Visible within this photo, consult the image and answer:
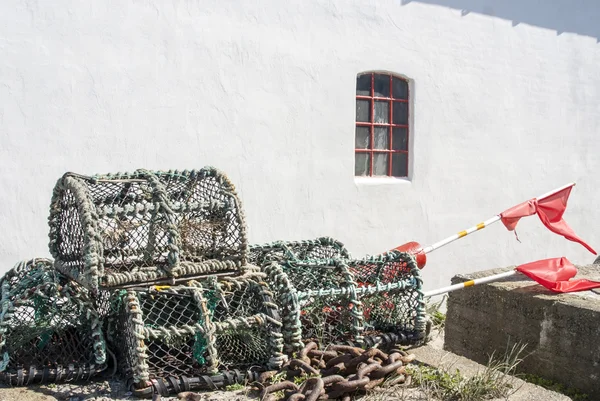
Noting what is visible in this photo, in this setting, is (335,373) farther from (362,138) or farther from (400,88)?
(400,88)

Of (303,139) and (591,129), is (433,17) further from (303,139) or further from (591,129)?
(591,129)

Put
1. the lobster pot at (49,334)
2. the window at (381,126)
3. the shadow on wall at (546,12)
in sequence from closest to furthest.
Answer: the lobster pot at (49,334)
the window at (381,126)
the shadow on wall at (546,12)

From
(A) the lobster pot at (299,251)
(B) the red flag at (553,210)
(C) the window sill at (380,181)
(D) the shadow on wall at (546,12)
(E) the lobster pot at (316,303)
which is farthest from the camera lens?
(D) the shadow on wall at (546,12)

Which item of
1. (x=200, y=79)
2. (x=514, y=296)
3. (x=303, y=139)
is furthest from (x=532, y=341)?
(x=200, y=79)

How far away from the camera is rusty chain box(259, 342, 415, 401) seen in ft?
9.43

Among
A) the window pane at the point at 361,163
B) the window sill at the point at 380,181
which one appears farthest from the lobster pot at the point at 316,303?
the window pane at the point at 361,163

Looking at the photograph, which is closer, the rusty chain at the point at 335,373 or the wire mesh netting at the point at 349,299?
the rusty chain at the point at 335,373

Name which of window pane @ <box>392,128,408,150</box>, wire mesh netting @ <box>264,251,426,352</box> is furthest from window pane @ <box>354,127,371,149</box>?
wire mesh netting @ <box>264,251,426,352</box>

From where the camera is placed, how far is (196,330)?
3021 millimetres

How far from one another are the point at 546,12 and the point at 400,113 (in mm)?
2356

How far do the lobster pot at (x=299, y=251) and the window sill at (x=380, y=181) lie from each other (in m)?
2.69

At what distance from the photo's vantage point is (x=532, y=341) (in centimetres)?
458

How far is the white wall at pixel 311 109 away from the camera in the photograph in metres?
5.34

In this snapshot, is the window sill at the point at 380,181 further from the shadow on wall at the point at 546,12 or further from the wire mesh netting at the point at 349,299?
the wire mesh netting at the point at 349,299
